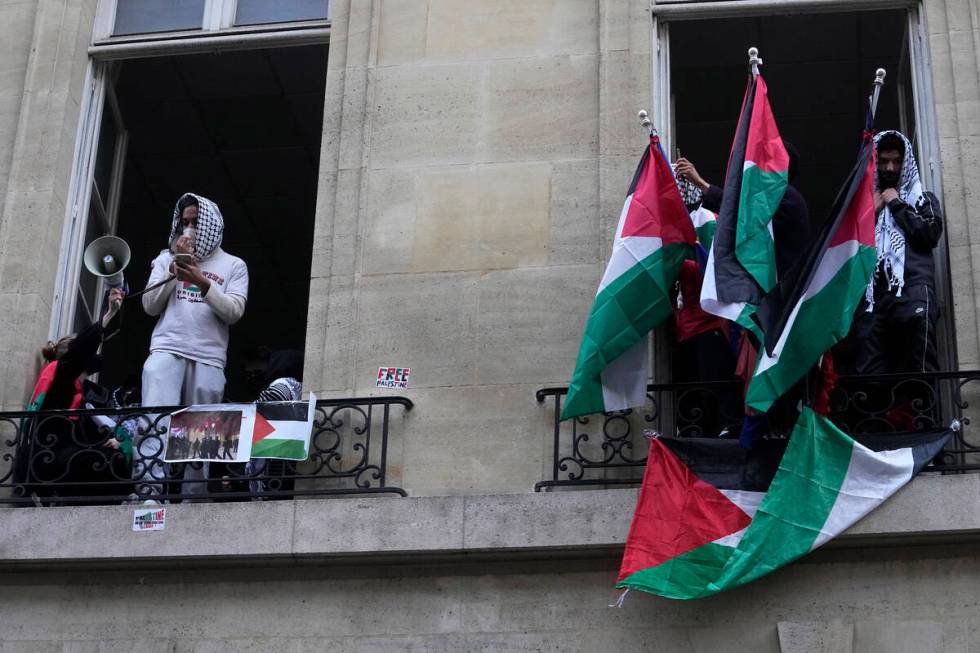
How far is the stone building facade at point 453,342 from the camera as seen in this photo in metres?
9.84

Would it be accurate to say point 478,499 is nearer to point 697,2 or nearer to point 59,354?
point 59,354

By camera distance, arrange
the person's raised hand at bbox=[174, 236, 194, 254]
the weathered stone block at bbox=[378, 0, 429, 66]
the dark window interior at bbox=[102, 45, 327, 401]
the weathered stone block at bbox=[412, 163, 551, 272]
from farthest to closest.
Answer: the dark window interior at bbox=[102, 45, 327, 401] → the weathered stone block at bbox=[378, 0, 429, 66] → the person's raised hand at bbox=[174, 236, 194, 254] → the weathered stone block at bbox=[412, 163, 551, 272]

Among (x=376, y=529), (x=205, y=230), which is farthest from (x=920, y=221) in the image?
(x=205, y=230)

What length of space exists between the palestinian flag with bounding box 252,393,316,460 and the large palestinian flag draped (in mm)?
2459

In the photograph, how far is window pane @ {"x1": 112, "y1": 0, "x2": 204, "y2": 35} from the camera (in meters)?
12.9

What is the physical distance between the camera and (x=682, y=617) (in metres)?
9.86

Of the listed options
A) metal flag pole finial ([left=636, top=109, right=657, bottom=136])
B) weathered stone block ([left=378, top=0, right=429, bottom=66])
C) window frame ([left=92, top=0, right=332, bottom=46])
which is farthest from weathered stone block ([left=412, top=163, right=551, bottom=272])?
window frame ([left=92, top=0, right=332, bottom=46])

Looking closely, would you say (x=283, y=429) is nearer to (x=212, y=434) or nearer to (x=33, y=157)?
(x=212, y=434)

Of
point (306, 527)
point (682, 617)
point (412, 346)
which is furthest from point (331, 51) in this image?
point (682, 617)

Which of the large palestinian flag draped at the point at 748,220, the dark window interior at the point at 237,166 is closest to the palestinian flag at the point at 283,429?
the dark window interior at the point at 237,166

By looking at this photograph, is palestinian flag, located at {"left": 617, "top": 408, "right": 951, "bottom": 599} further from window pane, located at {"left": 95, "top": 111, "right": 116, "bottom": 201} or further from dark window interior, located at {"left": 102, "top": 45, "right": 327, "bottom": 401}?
window pane, located at {"left": 95, "top": 111, "right": 116, "bottom": 201}

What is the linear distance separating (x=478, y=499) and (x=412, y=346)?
4.49 feet

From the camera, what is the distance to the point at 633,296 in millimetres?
10438

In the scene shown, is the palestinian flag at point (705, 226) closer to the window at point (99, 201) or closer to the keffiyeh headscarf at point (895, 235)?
the keffiyeh headscarf at point (895, 235)
